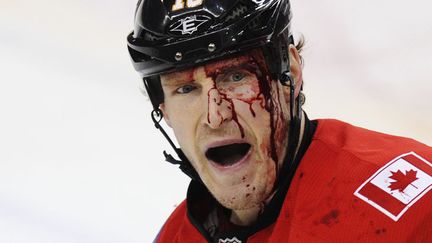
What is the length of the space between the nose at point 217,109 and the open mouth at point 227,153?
12 centimetres

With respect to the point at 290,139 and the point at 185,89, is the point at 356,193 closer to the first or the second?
the point at 290,139

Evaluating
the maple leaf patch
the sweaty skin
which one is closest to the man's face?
the sweaty skin

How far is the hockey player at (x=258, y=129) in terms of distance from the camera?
1503mm

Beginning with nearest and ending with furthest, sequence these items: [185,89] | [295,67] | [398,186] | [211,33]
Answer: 1. [398,186]
2. [211,33]
3. [185,89]
4. [295,67]

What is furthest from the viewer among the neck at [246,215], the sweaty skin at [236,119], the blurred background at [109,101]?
the blurred background at [109,101]

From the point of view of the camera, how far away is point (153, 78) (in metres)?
1.76

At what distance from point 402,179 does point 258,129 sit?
35 cm

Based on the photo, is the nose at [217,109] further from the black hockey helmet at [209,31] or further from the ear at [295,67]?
the ear at [295,67]

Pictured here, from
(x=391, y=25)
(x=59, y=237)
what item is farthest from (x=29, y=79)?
(x=391, y=25)

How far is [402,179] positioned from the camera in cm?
146

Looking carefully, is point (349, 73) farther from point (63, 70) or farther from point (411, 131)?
point (63, 70)

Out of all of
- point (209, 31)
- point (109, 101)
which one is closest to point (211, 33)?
point (209, 31)

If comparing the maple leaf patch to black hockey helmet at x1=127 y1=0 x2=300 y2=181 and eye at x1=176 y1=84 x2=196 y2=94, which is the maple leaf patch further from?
eye at x1=176 y1=84 x2=196 y2=94

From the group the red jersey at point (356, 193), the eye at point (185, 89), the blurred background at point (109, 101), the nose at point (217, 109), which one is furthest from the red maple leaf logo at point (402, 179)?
the blurred background at point (109, 101)
